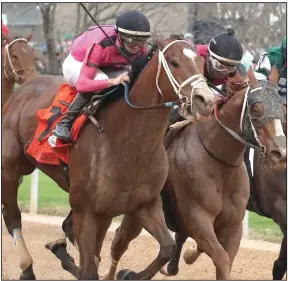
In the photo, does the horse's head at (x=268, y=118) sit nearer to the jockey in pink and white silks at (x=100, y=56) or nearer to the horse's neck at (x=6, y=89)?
the jockey in pink and white silks at (x=100, y=56)

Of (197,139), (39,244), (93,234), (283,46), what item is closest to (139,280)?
(93,234)

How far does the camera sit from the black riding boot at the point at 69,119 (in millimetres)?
7030

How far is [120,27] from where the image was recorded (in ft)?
21.9

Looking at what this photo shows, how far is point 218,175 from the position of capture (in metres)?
7.21

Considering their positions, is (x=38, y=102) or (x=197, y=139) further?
(x=38, y=102)

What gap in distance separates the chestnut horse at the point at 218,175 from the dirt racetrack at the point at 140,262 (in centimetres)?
194

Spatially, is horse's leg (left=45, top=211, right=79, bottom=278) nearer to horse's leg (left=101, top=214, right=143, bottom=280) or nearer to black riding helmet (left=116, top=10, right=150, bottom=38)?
horse's leg (left=101, top=214, right=143, bottom=280)

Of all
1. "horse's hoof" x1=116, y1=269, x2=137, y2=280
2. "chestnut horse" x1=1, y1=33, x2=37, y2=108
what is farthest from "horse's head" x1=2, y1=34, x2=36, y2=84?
"horse's hoof" x1=116, y1=269, x2=137, y2=280

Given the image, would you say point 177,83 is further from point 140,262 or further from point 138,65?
point 140,262

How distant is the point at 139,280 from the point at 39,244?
373 cm

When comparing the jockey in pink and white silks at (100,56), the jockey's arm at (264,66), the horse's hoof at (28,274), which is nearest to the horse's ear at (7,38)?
the horse's hoof at (28,274)

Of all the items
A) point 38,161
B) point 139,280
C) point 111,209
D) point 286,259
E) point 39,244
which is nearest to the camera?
point 111,209

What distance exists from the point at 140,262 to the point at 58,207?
3402mm

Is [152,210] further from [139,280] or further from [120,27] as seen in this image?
[120,27]
